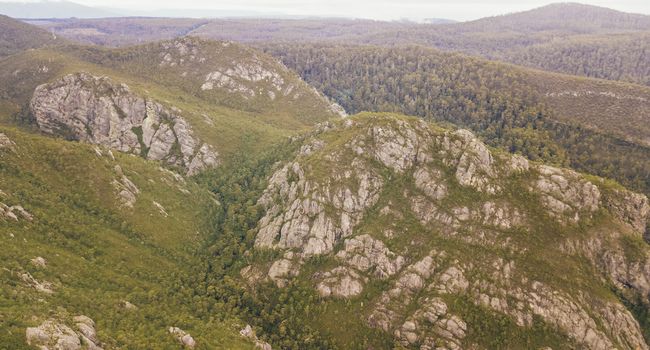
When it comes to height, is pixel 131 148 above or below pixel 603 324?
above

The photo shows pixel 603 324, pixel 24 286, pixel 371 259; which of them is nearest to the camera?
pixel 24 286

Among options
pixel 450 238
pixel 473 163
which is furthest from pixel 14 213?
pixel 473 163

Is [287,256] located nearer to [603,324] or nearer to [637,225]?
[603,324]

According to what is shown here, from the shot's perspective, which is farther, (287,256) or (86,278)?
(287,256)

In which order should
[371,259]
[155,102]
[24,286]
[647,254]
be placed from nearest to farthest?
[24,286]
[647,254]
[371,259]
[155,102]

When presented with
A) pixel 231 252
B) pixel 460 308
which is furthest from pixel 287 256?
pixel 460 308

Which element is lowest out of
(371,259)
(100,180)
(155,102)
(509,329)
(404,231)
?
(509,329)

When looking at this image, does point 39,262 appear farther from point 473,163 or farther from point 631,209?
point 631,209
